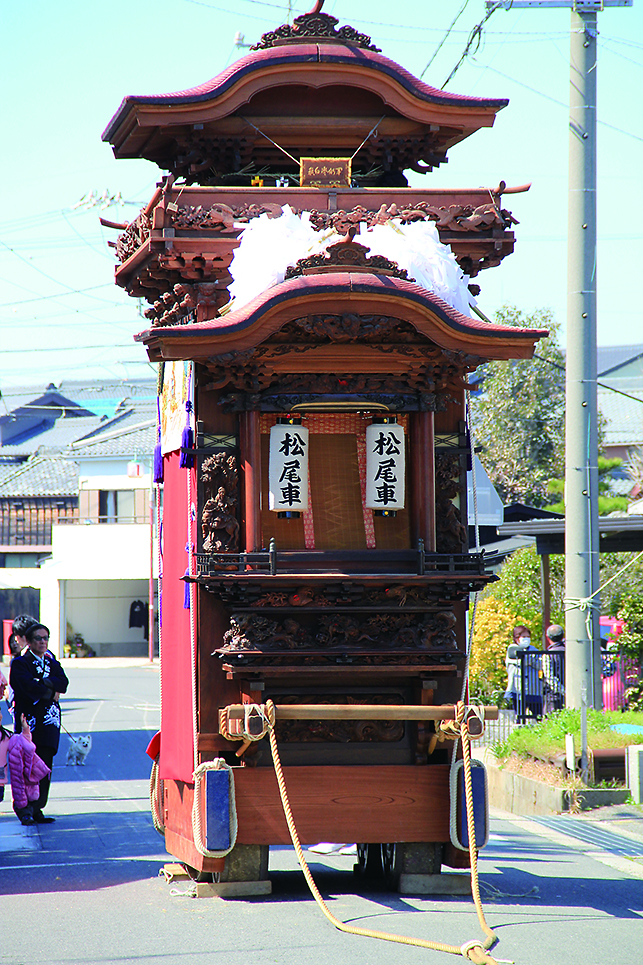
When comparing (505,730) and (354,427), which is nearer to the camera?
(354,427)

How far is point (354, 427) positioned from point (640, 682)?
9131mm

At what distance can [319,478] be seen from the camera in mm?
8305

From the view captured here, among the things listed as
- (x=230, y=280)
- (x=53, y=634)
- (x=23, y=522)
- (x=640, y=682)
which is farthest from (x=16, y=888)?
(x=23, y=522)

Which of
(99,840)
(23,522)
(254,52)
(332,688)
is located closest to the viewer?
(332,688)

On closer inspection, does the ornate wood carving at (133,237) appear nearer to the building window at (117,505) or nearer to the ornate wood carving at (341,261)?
the ornate wood carving at (341,261)

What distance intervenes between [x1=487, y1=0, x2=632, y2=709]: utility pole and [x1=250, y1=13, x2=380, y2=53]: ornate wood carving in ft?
15.4

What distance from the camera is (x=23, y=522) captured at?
172 feet

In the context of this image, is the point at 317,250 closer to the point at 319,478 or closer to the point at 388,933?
the point at 319,478

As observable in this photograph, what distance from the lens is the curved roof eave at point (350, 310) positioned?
24.9 ft

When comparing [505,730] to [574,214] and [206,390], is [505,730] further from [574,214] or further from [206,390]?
[206,390]

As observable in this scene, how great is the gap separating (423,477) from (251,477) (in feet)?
4.13

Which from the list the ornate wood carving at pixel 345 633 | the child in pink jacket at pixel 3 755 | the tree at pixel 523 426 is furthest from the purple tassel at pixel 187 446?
the tree at pixel 523 426

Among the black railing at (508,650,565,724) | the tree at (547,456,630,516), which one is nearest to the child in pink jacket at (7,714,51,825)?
the black railing at (508,650,565,724)

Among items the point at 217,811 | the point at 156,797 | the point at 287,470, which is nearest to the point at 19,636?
the point at 156,797
